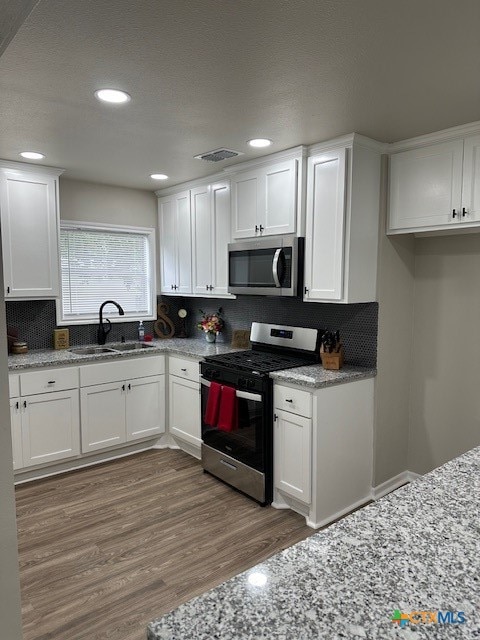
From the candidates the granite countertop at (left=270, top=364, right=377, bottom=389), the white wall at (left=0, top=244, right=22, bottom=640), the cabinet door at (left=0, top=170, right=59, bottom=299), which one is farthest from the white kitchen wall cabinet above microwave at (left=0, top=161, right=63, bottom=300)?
the white wall at (left=0, top=244, right=22, bottom=640)

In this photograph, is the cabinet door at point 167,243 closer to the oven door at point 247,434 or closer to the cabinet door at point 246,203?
the cabinet door at point 246,203

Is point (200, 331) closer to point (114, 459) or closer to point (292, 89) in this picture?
point (114, 459)

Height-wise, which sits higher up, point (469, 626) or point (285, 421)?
point (469, 626)

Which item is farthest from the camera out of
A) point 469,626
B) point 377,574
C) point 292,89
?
point 292,89

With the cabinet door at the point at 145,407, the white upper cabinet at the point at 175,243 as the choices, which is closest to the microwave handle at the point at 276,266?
the white upper cabinet at the point at 175,243

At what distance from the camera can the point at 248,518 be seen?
2.96m

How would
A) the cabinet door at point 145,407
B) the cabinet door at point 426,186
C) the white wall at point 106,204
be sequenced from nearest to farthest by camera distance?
the cabinet door at point 426,186
the cabinet door at point 145,407
the white wall at point 106,204

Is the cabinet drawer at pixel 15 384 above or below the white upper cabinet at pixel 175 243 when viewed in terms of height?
below

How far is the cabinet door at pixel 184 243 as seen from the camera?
427 cm

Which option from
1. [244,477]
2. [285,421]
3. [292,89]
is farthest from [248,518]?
[292,89]

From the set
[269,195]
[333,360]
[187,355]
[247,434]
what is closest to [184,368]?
[187,355]

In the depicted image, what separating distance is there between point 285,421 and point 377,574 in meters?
2.01

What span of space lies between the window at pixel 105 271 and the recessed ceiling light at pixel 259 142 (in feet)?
6.42

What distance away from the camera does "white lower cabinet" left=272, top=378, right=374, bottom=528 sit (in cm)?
283
